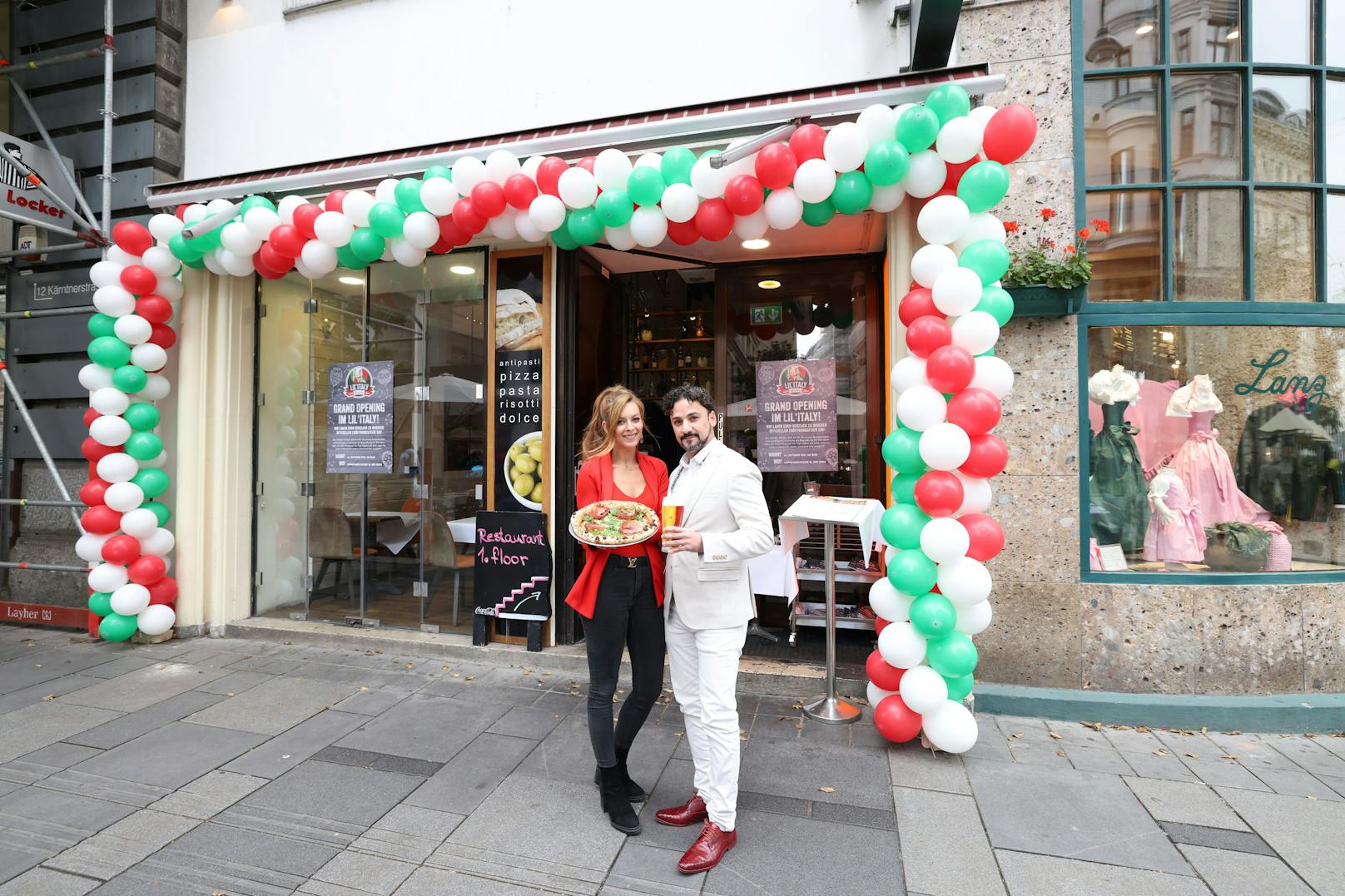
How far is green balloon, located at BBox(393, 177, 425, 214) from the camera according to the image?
4.66 metres

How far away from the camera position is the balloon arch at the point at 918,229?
3570 mm

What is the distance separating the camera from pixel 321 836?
2.92 metres

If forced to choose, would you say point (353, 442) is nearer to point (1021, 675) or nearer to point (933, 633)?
point (933, 633)

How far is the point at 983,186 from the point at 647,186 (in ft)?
6.30

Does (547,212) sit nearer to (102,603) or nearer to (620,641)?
(620,641)

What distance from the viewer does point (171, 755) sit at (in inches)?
144

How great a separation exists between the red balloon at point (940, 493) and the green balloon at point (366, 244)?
158 inches

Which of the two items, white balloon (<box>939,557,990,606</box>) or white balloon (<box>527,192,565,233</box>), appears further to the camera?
white balloon (<box>527,192,565,233</box>)

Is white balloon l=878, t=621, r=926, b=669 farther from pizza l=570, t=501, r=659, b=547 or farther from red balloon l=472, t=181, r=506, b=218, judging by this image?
red balloon l=472, t=181, r=506, b=218

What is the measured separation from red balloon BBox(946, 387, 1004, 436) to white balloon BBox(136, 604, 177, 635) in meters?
6.26

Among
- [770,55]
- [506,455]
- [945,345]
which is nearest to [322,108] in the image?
[506,455]

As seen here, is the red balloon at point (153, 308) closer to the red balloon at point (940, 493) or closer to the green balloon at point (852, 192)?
the green balloon at point (852, 192)

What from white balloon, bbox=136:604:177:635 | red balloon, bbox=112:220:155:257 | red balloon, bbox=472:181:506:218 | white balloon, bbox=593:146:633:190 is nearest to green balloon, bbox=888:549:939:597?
white balloon, bbox=593:146:633:190

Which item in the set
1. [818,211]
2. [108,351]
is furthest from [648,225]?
[108,351]
